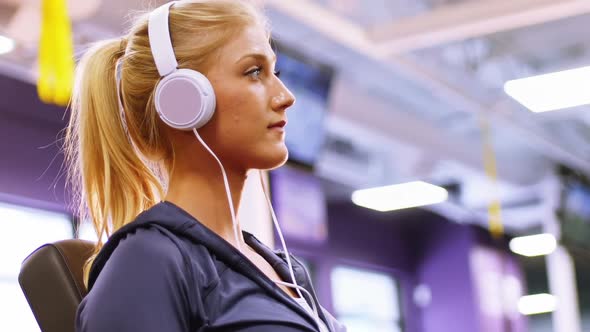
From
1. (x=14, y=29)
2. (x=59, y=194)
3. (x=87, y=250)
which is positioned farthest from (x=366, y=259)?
(x=87, y=250)

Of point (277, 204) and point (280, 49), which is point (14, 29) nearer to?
point (280, 49)

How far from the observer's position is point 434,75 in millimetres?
6168

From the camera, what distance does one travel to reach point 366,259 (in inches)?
385

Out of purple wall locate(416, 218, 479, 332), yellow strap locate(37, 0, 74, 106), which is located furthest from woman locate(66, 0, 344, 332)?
purple wall locate(416, 218, 479, 332)

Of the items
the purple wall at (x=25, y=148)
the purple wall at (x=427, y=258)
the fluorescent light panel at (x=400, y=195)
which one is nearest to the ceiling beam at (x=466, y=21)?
the purple wall at (x=25, y=148)

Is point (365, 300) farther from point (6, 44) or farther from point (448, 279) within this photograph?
point (6, 44)

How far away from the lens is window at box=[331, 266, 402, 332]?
30.7 feet

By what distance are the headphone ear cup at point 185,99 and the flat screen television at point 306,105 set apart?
357 cm

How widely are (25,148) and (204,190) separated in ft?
14.1

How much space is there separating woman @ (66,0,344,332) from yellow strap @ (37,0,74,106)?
44.0 inches

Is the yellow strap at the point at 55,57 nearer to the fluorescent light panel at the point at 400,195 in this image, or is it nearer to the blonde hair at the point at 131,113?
the blonde hair at the point at 131,113

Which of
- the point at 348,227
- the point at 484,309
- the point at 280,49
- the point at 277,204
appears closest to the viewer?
the point at 280,49

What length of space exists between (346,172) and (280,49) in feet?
14.1

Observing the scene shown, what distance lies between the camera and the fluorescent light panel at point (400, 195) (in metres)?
9.00
